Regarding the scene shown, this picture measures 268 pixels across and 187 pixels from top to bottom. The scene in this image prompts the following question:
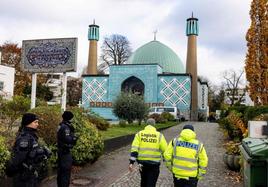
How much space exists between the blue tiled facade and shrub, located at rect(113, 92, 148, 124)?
19.3m

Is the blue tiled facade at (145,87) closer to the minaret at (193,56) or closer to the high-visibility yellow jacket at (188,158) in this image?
the minaret at (193,56)

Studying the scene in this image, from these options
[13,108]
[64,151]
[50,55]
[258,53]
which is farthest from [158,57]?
[64,151]

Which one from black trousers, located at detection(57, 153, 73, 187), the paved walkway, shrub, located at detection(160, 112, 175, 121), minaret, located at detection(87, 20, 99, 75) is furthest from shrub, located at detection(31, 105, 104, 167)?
minaret, located at detection(87, 20, 99, 75)

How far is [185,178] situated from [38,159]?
7.61 feet

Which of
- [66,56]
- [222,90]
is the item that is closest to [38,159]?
[66,56]

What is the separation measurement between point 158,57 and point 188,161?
53.0 metres

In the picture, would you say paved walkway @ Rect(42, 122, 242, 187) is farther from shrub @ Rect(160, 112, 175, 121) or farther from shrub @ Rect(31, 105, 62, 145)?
shrub @ Rect(160, 112, 175, 121)

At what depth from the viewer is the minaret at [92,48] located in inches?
2279

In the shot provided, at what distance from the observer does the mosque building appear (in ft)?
156

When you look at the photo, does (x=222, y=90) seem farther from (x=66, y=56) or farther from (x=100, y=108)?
(x=66, y=56)

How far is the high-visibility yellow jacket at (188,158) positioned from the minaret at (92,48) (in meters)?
52.4

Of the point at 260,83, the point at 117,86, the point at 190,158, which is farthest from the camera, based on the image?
the point at 117,86

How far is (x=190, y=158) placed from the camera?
5.41 m

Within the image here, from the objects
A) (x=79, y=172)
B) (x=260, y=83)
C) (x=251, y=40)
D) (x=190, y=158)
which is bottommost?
(x=79, y=172)
